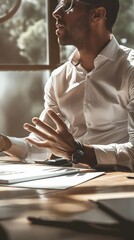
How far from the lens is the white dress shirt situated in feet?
7.05

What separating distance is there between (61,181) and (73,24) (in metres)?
1.25

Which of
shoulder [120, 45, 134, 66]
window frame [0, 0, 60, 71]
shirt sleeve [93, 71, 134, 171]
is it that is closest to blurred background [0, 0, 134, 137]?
window frame [0, 0, 60, 71]

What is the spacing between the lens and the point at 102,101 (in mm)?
2184

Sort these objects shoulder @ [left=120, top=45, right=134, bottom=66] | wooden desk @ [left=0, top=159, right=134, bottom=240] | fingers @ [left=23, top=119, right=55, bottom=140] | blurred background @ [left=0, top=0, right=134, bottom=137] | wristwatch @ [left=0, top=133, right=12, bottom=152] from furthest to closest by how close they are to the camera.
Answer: blurred background @ [left=0, top=0, right=134, bottom=137] < shoulder @ [left=120, top=45, right=134, bottom=66] < wristwatch @ [left=0, top=133, right=12, bottom=152] < fingers @ [left=23, top=119, right=55, bottom=140] < wooden desk @ [left=0, top=159, right=134, bottom=240]

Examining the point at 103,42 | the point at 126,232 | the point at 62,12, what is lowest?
the point at 126,232

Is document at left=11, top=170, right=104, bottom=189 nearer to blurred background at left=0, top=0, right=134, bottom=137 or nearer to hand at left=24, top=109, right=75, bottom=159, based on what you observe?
hand at left=24, top=109, right=75, bottom=159

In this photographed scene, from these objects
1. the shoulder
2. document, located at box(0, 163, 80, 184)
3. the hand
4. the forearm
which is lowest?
the forearm

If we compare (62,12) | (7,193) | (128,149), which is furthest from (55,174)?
(62,12)

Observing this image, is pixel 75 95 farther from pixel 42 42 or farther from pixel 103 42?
pixel 42 42

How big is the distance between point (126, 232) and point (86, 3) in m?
1.81

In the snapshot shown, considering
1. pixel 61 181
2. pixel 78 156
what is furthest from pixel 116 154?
pixel 61 181

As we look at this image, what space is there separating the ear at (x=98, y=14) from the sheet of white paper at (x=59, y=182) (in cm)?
116

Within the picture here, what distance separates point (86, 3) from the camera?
2322 mm

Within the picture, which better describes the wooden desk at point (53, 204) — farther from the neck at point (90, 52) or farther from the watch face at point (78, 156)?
the neck at point (90, 52)
